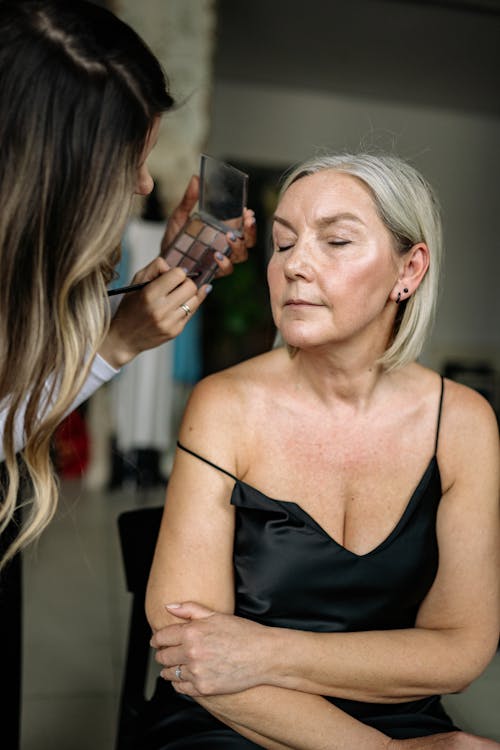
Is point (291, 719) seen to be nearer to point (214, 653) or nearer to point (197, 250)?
point (214, 653)

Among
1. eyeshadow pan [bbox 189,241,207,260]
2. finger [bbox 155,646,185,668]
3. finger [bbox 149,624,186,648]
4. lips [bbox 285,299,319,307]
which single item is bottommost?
finger [bbox 155,646,185,668]

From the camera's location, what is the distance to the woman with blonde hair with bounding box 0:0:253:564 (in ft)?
3.72

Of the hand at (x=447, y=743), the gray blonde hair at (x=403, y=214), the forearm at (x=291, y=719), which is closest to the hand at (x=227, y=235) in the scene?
the gray blonde hair at (x=403, y=214)

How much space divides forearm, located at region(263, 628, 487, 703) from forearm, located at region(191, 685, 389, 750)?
0.02 meters

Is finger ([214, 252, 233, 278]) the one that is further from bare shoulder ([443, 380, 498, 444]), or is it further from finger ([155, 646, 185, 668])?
finger ([155, 646, 185, 668])

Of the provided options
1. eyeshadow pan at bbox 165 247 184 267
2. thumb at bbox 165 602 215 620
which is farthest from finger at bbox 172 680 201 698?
eyeshadow pan at bbox 165 247 184 267

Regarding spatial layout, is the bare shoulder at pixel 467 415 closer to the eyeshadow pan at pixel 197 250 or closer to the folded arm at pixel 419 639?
the folded arm at pixel 419 639

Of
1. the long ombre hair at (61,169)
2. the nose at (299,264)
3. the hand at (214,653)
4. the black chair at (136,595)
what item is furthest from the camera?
the black chair at (136,595)

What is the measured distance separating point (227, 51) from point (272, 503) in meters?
6.57

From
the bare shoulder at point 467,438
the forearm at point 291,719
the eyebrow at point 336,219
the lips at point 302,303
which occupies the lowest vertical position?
the forearm at point 291,719

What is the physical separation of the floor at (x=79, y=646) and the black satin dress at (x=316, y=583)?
0.51 metres

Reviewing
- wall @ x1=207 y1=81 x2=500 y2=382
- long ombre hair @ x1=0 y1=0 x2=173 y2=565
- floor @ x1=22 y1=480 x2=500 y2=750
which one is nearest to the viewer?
long ombre hair @ x1=0 y1=0 x2=173 y2=565

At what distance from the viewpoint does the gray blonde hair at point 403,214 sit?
1457 millimetres

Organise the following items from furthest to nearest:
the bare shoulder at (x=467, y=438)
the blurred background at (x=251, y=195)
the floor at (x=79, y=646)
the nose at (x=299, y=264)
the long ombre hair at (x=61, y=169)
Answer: the blurred background at (x=251, y=195) → the floor at (x=79, y=646) → the bare shoulder at (x=467, y=438) → the nose at (x=299, y=264) → the long ombre hair at (x=61, y=169)
